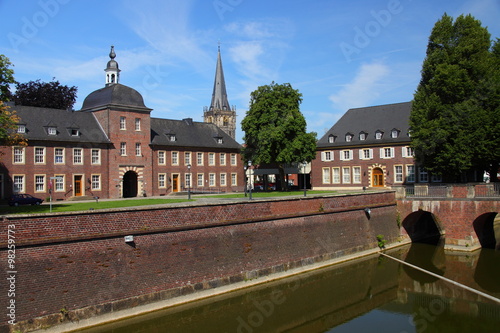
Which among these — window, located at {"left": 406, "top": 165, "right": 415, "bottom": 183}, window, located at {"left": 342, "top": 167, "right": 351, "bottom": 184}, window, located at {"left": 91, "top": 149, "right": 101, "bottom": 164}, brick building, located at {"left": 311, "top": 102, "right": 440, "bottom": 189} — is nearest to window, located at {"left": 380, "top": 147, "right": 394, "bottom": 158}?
brick building, located at {"left": 311, "top": 102, "right": 440, "bottom": 189}

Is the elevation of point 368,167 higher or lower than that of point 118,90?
lower

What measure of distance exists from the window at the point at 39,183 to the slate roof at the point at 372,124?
104ft

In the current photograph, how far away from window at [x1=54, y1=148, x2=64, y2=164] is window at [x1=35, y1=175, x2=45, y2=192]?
1751 millimetres

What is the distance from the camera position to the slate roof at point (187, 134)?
158 feet

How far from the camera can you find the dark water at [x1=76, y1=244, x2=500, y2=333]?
17.1 meters

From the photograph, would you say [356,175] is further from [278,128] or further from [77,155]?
[77,155]

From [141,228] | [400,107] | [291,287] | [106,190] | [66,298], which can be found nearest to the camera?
[66,298]

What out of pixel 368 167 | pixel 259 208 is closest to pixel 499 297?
pixel 259 208

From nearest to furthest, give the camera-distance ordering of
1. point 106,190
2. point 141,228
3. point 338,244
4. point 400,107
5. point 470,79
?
point 141,228
point 338,244
point 470,79
point 106,190
point 400,107

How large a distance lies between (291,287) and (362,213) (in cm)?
1021

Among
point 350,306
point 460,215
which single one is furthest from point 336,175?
point 350,306

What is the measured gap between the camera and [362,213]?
98.7ft

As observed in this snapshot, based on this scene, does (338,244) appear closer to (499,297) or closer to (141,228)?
A: (499,297)

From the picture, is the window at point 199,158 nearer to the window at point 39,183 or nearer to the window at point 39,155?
the window at point 39,155
